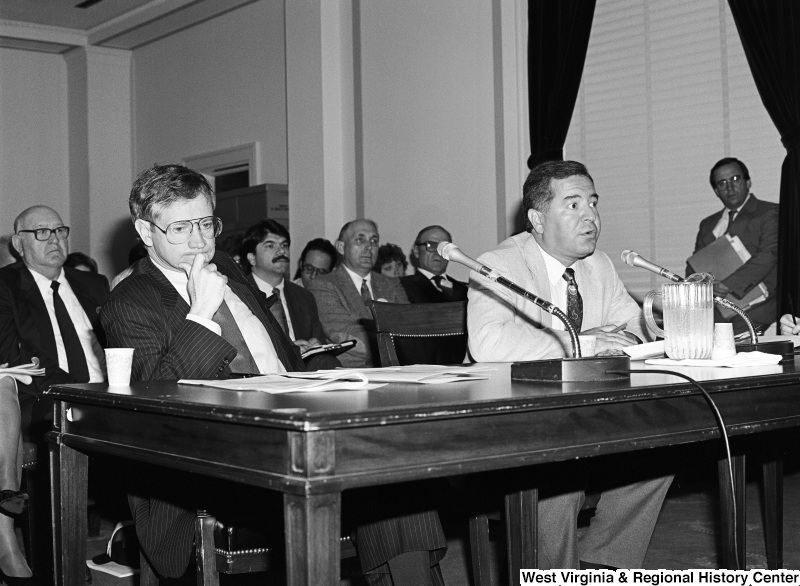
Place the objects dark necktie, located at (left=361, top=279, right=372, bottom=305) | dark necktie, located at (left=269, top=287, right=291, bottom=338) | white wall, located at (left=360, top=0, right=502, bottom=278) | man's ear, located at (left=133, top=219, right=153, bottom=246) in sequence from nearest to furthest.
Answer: man's ear, located at (left=133, top=219, right=153, bottom=246) < dark necktie, located at (left=269, top=287, right=291, bottom=338) < dark necktie, located at (left=361, top=279, right=372, bottom=305) < white wall, located at (left=360, top=0, right=502, bottom=278)

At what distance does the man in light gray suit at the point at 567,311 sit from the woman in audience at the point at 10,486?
1397mm

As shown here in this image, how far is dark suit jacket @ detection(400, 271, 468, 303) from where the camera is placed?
5.79 m

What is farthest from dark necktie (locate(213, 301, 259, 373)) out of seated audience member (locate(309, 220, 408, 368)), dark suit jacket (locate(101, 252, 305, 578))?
seated audience member (locate(309, 220, 408, 368))

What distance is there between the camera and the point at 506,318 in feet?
8.82

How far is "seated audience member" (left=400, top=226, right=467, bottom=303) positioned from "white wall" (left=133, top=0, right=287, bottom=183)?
6.44 feet

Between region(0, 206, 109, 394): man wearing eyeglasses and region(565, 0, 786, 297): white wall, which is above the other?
region(565, 0, 786, 297): white wall

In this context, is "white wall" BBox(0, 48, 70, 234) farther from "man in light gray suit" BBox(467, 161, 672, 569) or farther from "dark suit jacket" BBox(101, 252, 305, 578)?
"dark suit jacket" BBox(101, 252, 305, 578)

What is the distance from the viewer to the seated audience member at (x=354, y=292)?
5039 mm

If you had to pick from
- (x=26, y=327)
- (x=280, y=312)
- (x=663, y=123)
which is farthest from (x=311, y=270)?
(x=26, y=327)

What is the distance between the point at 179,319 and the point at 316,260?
160 inches

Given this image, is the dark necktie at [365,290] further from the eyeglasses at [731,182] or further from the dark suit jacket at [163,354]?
the dark suit jacket at [163,354]

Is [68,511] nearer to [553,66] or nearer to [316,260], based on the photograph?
[316,260]

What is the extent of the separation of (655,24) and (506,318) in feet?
12.3

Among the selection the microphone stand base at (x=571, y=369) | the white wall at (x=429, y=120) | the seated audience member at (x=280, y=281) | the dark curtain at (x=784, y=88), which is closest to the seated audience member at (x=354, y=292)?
the seated audience member at (x=280, y=281)
